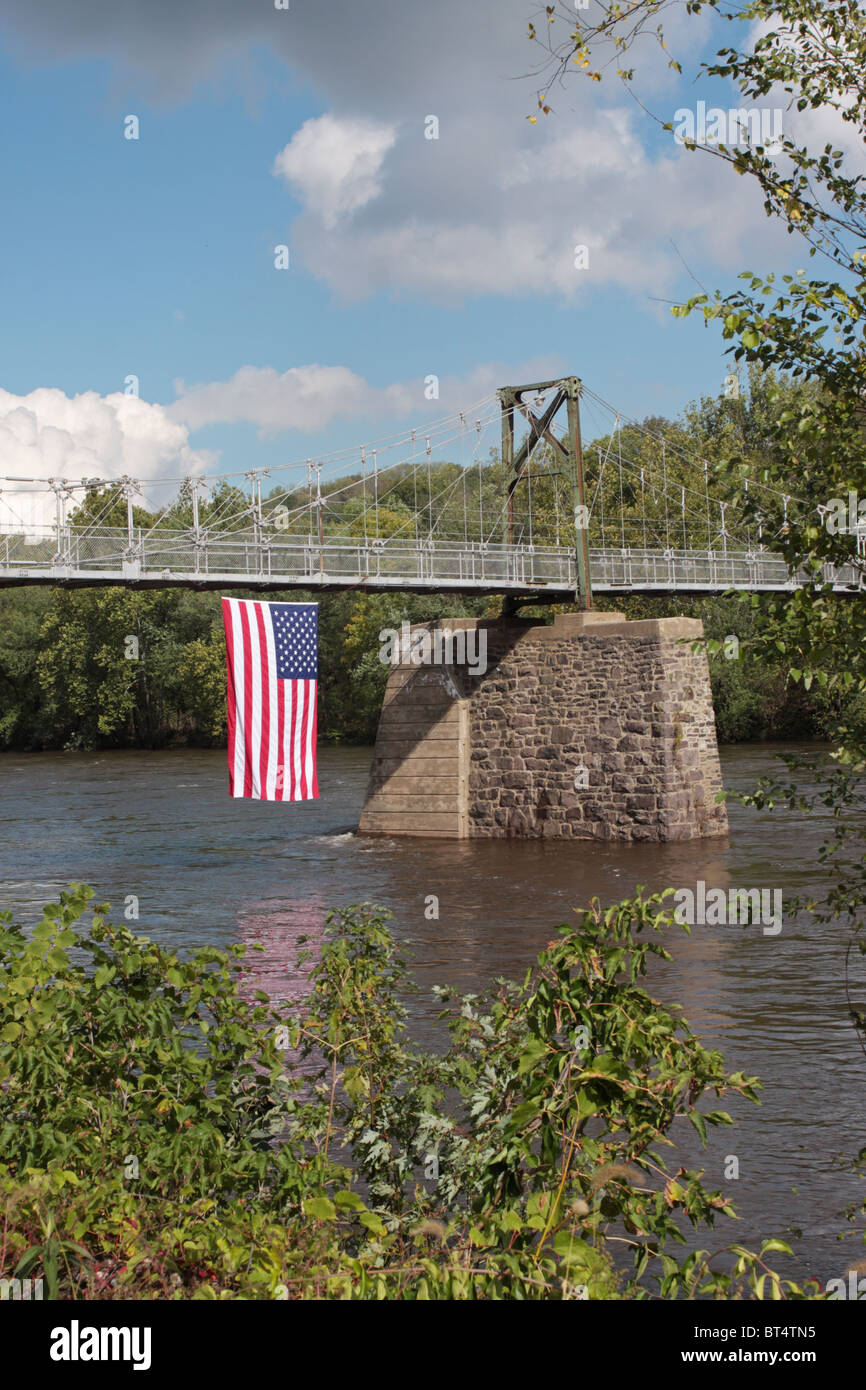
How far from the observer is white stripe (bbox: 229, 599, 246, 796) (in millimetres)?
19250

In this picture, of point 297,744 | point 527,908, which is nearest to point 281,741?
point 297,744

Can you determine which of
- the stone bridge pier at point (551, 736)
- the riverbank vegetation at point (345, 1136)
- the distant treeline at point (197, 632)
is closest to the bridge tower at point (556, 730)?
the stone bridge pier at point (551, 736)

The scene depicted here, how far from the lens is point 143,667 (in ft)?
192

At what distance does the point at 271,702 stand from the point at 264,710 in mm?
154

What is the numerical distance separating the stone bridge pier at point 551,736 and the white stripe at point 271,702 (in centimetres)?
479

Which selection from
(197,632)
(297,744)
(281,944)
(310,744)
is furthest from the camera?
(197,632)

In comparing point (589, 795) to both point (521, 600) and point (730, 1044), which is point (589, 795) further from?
point (730, 1044)

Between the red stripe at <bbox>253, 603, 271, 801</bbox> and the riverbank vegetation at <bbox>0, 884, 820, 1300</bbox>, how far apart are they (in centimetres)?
1434

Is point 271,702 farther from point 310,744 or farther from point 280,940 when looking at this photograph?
point 280,940

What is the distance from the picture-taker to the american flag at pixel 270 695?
19.3m

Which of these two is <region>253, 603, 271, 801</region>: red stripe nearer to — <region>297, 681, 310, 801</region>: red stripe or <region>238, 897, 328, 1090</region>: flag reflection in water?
<region>297, 681, 310, 801</region>: red stripe

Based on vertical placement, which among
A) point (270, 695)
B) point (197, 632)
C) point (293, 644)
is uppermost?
point (197, 632)
